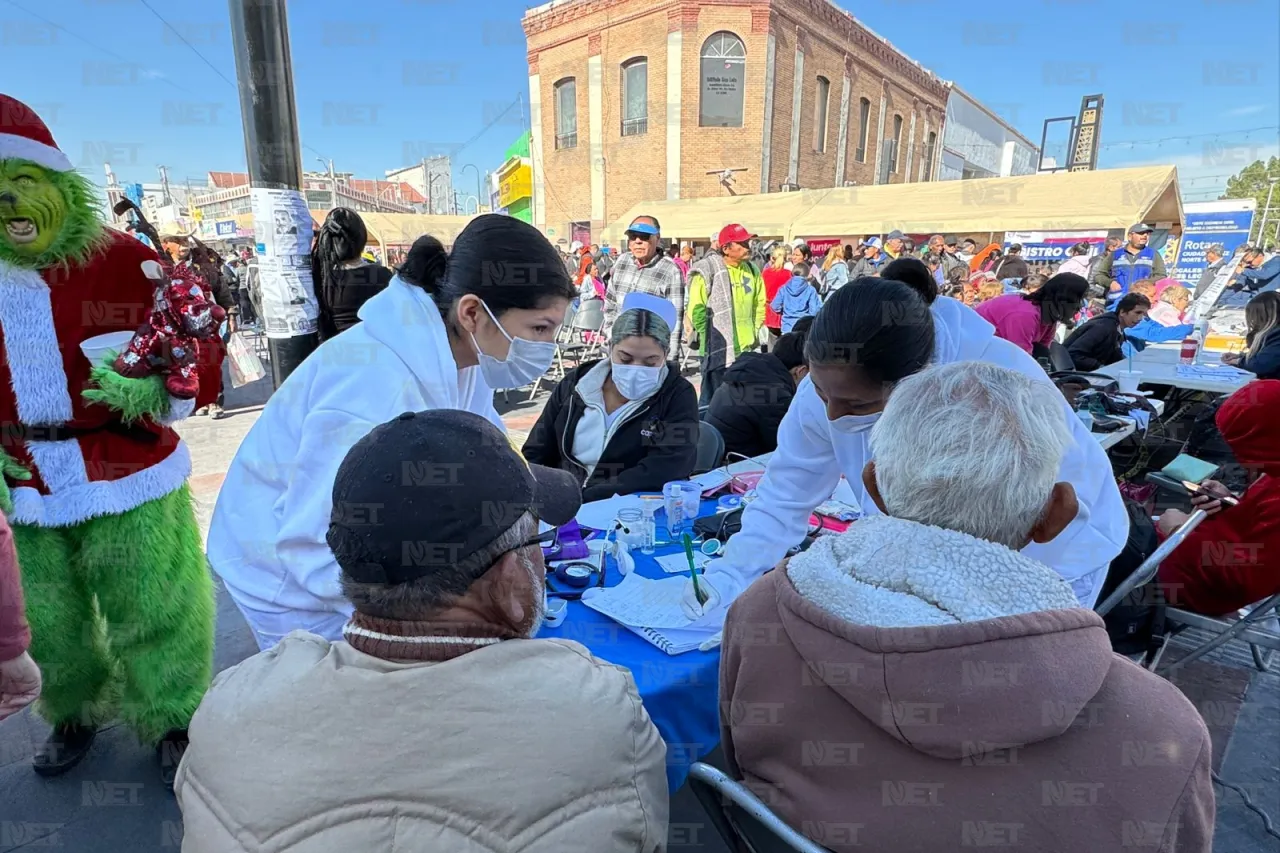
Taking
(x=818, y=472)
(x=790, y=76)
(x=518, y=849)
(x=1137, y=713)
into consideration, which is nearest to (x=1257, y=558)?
(x=818, y=472)

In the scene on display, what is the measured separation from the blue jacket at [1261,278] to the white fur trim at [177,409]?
13.5m

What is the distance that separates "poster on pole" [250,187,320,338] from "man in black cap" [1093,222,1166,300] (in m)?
10.1

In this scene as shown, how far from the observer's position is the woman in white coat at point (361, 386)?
134cm

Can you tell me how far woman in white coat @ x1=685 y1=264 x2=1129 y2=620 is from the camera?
1.60 metres

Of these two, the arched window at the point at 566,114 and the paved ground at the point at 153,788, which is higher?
the arched window at the point at 566,114

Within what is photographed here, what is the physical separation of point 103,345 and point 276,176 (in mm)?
1079

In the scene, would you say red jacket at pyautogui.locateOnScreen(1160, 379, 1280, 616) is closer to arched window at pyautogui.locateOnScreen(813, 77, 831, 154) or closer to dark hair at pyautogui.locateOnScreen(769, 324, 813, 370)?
dark hair at pyautogui.locateOnScreen(769, 324, 813, 370)

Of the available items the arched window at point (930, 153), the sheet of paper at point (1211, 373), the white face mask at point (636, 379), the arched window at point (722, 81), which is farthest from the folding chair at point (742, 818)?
the arched window at point (930, 153)

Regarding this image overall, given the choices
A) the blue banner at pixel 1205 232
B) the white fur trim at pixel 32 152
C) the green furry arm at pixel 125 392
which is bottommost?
the green furry arm at pixel 125 392

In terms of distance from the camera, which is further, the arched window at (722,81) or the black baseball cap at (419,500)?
the arched window at (722,81)

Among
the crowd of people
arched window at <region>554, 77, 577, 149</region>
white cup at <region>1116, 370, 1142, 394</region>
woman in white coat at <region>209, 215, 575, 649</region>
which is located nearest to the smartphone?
the crowd of people

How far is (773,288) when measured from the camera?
30.3ft

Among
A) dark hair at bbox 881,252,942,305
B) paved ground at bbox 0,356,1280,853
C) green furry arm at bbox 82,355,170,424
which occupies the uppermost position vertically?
dark hair at bbox 881,252,942,305

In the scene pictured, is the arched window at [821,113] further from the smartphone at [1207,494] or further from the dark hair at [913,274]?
the smartphone at [1207,494]
